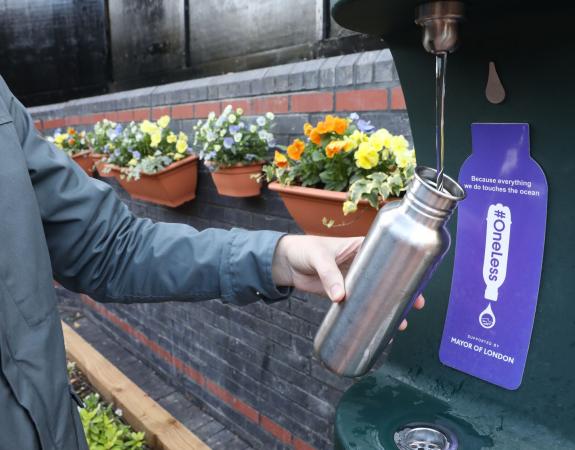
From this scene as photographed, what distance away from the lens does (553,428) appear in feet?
3.14

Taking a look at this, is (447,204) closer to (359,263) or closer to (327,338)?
(359,263)

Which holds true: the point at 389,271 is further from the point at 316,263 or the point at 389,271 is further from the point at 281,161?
the point at 281,161

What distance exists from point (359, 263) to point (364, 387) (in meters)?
0.34

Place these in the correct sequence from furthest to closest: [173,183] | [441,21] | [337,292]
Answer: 1. [173,183]
2. [337,292]
3. [441,21]

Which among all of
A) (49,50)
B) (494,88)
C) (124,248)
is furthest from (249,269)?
(49,50)

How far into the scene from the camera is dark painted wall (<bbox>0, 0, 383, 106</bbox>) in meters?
2.35

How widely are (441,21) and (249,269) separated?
62 cm

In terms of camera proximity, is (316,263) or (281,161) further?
(281,161)

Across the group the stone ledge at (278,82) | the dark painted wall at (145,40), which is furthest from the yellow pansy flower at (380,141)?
the dark painted wall at (145,40)

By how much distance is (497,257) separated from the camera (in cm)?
103

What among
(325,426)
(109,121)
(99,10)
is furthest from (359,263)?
(99,10)

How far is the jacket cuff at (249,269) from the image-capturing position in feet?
3.76

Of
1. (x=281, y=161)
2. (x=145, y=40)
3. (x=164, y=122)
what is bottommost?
(x=281, y=161)

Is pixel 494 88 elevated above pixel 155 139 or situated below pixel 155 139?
above
